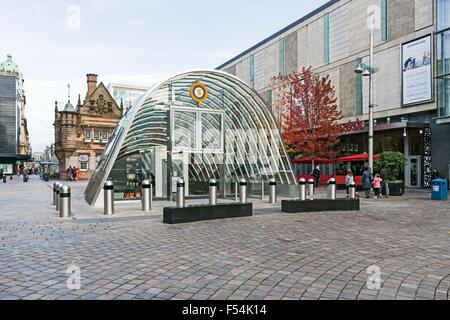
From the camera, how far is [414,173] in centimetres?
2894

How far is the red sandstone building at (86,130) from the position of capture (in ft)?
176

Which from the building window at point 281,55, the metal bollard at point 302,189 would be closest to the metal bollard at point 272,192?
the metal bollard at point 302,189

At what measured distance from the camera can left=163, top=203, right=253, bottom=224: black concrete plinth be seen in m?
9.35

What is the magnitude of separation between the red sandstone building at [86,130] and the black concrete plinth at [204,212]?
46.2 meters

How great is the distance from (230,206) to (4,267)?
6.30 m

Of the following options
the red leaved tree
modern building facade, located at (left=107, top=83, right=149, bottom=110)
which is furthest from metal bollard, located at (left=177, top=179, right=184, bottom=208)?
modern building facade, located at (left=107, top=83, right=149, bottom=110)

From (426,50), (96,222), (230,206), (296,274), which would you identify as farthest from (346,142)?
(296,274)

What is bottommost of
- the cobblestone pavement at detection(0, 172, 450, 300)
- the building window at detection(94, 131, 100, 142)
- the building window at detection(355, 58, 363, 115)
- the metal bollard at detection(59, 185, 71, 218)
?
the cobblestone pavement at detection(0, 172, 450, 300)

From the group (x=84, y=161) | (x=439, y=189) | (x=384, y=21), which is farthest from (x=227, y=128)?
(x=84, y=161)

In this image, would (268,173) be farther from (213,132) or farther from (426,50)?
(426,50)

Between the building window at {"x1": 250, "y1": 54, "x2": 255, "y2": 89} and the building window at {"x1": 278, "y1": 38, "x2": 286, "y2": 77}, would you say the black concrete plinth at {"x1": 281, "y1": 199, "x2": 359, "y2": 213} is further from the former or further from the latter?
the building window at {"x1": 250, "y1": 54, "x2": 255, "y2": 89}

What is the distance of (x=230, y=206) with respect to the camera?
34.6 ft

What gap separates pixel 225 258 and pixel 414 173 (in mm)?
27666

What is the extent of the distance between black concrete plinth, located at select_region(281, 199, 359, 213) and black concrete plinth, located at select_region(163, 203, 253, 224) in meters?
1.58
